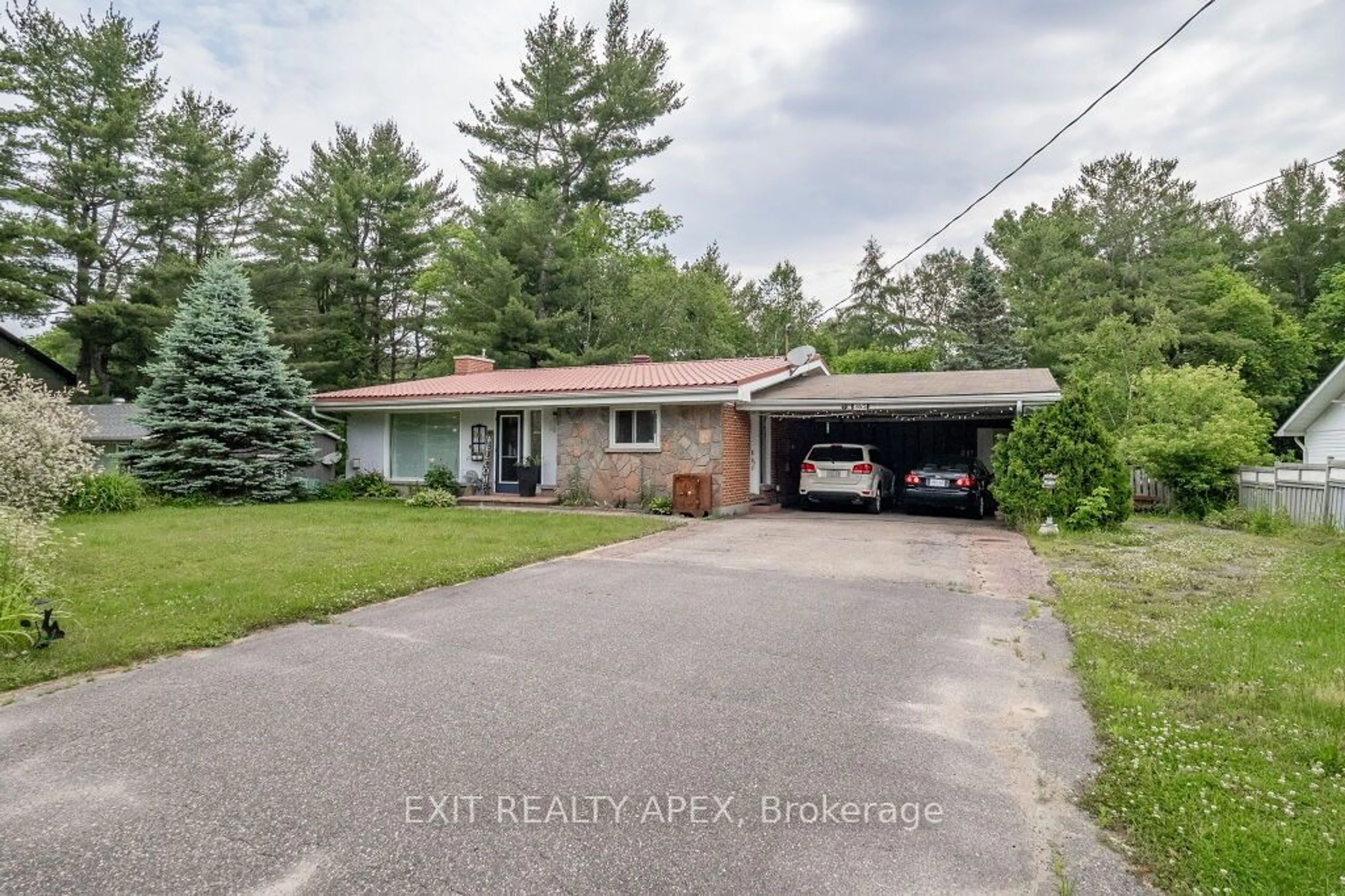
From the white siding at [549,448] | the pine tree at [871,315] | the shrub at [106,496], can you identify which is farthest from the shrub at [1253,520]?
the pine tree at [871,315]

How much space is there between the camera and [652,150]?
2933 centimetres

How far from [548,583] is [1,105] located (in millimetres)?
27863

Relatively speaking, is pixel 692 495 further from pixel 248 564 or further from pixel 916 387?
pixel 248 564

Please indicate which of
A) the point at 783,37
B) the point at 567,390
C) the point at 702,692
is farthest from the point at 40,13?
the point at 702,692

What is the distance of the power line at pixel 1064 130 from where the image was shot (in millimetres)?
8391

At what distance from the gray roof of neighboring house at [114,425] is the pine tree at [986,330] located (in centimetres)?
3067

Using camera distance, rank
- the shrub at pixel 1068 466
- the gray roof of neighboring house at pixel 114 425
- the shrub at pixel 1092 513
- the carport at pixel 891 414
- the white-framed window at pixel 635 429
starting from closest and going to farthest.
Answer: the shrub at pixel 1092 513 → the shrub at pixel 1068 466 → the carport at pixel 891 414 → the white-framed window at pixel 635 429 → the gray roof of neighboring house at pixel 114 425

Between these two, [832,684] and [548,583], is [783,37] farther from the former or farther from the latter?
[832,684]

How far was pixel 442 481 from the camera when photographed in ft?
54.0

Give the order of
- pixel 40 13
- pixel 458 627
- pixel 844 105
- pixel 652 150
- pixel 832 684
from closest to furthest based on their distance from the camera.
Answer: pixel 832 684 → pixel 458 627 → pixel 844 105 → pixel 40 13 → pixel 652 150

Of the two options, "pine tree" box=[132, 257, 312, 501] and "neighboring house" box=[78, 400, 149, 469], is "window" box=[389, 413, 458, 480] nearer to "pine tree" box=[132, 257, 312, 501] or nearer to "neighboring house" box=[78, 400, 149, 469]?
"pine tree" box=[132, 257, 312, 501]

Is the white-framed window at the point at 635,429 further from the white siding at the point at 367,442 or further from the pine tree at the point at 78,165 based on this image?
the pine tree at the point at 78,165

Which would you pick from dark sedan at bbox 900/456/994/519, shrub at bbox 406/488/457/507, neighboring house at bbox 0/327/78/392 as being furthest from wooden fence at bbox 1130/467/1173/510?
neighboring house at bbox 0/327/78/392

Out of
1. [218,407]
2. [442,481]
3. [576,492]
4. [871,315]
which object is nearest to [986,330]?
[871,315]
